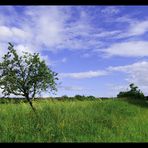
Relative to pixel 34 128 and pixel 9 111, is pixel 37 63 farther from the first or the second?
pixel 34 128

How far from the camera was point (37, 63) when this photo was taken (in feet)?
51.5

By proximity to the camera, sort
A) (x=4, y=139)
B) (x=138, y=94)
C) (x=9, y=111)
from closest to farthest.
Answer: (x=4, y=139) < (x=9, y=111) < (x=138, y=94)

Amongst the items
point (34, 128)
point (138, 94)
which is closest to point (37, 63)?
point (34, 128)

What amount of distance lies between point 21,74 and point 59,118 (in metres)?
6.09

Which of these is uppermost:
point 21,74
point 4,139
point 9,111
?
point 21,74

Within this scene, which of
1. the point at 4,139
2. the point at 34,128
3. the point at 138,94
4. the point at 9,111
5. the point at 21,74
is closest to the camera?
the point at 4,139
